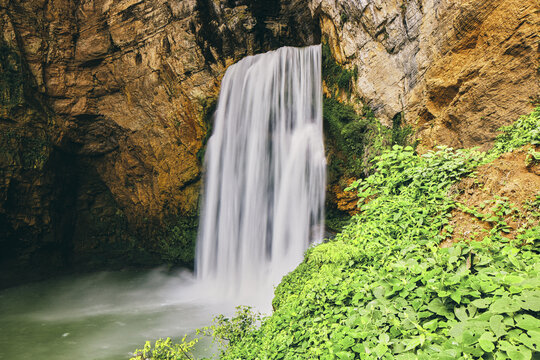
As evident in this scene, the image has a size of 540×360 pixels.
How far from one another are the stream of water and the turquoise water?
3 cm

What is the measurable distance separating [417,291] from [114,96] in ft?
42.4

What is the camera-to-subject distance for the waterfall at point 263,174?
845cm

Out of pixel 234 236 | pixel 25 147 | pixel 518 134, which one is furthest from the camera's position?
pixel 25 147

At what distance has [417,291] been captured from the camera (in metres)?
1.94

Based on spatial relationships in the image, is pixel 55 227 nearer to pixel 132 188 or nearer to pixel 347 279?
pixel 132 188

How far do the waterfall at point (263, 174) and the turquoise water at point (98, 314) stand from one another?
1506 mm

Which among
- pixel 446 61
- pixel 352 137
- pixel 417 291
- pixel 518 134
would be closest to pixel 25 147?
pixel 352 137

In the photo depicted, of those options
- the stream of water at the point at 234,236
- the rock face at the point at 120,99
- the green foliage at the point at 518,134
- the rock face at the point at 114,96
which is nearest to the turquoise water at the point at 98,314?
the stream of water at the point at 234,236

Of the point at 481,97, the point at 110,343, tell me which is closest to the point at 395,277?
the point at 481,97

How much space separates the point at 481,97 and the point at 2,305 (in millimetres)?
14144

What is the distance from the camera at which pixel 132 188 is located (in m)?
12.5

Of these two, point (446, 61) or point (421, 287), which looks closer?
point (421, 287)

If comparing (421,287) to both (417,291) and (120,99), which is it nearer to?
(417,291)

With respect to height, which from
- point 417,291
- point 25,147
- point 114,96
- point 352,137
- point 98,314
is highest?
point 114,96
